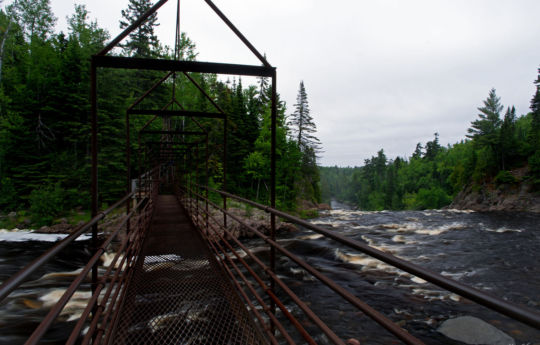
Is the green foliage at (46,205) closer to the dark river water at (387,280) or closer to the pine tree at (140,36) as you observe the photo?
the dark river water at (387,280)

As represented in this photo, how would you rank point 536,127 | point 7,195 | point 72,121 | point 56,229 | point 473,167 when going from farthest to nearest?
1. point 473,167
2. point 536,127
3. point 72,121
4. point 7,195
5. point 56,229

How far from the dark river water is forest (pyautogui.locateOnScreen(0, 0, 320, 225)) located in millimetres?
7555

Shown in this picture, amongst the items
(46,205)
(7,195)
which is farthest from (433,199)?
(7,195)

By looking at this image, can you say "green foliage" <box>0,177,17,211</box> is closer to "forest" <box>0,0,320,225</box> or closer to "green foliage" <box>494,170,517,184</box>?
"forest" <box>0,0,320,225</box>

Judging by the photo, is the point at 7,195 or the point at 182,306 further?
the point at 7,195

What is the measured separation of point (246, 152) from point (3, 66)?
91.4ft

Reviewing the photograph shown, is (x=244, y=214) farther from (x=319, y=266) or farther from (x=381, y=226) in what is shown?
(x=381, y=226)

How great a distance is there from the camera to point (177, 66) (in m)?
3.49

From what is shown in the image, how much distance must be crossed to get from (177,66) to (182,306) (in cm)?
284

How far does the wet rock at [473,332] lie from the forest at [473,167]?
38.4 metres

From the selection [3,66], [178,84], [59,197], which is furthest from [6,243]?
[3,66]

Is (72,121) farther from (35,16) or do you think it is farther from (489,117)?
(489,117)

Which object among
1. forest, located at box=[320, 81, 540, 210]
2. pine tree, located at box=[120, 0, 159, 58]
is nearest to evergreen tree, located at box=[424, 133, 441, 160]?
forest, located at box=[320, 81, 540, 210]

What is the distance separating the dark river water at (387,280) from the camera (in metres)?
6.99
